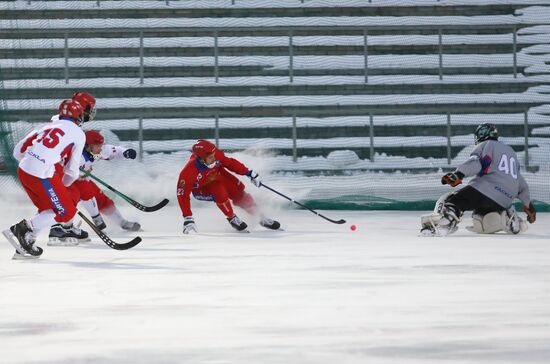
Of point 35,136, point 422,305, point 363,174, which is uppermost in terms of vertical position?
point 35,136

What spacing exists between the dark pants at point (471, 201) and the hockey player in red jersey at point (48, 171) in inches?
111

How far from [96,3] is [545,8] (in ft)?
22.3

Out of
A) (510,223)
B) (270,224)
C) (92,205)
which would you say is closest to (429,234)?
(510,223)

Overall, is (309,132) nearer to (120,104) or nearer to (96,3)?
(120,104)

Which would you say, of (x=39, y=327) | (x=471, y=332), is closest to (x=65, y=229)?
(x=39, y=327)

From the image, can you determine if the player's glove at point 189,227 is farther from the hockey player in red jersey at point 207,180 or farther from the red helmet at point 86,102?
the red helmet at point 86,102

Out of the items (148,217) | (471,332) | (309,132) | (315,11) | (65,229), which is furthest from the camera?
(315,11)

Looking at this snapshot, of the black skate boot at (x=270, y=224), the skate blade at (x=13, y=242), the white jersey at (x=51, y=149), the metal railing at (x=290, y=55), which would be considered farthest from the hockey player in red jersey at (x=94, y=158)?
the metal railing at (x=290, y=55)

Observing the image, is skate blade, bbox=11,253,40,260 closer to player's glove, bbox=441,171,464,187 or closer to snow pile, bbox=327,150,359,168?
player's glove, bbox=441,171,464,187

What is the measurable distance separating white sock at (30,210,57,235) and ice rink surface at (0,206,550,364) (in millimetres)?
186

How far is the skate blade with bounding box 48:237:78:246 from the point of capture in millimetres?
7367

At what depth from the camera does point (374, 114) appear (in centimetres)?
1524

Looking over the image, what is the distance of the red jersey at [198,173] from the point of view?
8.38 metres

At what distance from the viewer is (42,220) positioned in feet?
20.9
